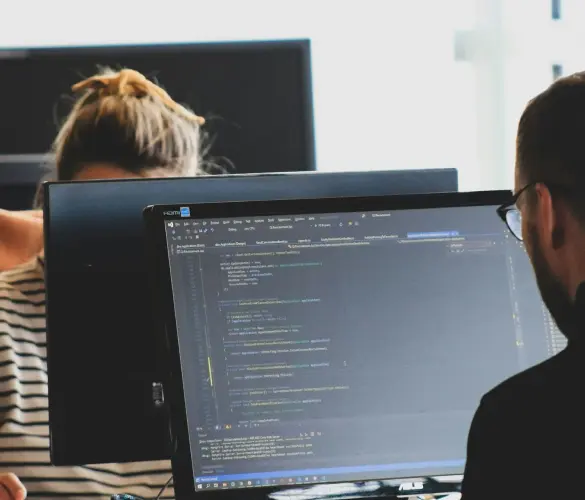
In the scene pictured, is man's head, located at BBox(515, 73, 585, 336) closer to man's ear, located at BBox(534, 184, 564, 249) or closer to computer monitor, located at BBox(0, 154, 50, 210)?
man's ear, located at BBox(534, 184, 564, 249)

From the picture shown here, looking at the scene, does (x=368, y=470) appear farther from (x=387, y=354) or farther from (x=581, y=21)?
(x=581, y=21)

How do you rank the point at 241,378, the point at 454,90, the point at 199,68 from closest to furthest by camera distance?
1. the point at 241,378
2. the point at 199,68
3. the point at 454,90

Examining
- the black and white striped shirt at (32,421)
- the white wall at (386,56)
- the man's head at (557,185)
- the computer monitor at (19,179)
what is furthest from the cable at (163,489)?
the white wall at (386,56)

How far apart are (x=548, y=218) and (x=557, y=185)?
0.04 metres

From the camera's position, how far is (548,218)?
967 millimetres

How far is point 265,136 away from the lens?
118 inches

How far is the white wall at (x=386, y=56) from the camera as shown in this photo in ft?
10.4

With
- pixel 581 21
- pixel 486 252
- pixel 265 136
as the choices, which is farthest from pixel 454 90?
pixel 486 252

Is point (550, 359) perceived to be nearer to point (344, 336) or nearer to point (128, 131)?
point (344, 336)

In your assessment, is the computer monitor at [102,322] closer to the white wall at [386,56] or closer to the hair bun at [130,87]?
the hair bun at [130,87]

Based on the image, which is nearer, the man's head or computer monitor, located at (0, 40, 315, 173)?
the man's head

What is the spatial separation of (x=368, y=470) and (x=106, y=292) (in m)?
0.38

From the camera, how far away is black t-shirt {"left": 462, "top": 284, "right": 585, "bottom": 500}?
84 cm

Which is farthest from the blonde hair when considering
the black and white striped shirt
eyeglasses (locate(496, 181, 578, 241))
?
eyeglasses (locate(496, 181, 578, 241))
